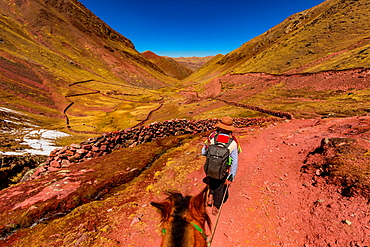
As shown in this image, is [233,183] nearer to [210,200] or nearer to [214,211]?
[210,200]

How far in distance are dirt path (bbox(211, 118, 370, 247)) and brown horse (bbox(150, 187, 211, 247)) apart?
45cm

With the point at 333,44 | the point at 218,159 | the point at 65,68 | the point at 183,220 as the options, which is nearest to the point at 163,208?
the point at 183,220

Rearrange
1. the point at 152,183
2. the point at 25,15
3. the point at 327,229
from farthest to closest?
1. the point at 25,15
2. the point at 152,183
3. the point at 327,229

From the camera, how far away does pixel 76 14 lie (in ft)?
421

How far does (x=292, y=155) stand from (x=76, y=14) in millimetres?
175890

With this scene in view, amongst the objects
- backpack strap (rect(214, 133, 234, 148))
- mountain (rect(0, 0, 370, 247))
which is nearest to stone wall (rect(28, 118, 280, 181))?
mountain (rect(0, 0, 370, 247))

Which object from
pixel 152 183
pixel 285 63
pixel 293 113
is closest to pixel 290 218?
pixel 152 183

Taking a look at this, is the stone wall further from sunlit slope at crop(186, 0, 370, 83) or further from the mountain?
sunlit slope at crop(186, 0, 370, 83)

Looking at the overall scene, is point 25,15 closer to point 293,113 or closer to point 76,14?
point 76,14

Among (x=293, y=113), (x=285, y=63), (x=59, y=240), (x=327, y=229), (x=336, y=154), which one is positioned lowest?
(x=59, y=240)

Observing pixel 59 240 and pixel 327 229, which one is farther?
pixel 59 240

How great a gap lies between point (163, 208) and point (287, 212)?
4.02 metres

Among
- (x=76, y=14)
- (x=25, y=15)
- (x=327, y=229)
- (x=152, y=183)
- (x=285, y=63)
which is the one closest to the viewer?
(x=327, y=229)

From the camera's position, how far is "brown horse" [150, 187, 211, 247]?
4.28 m
